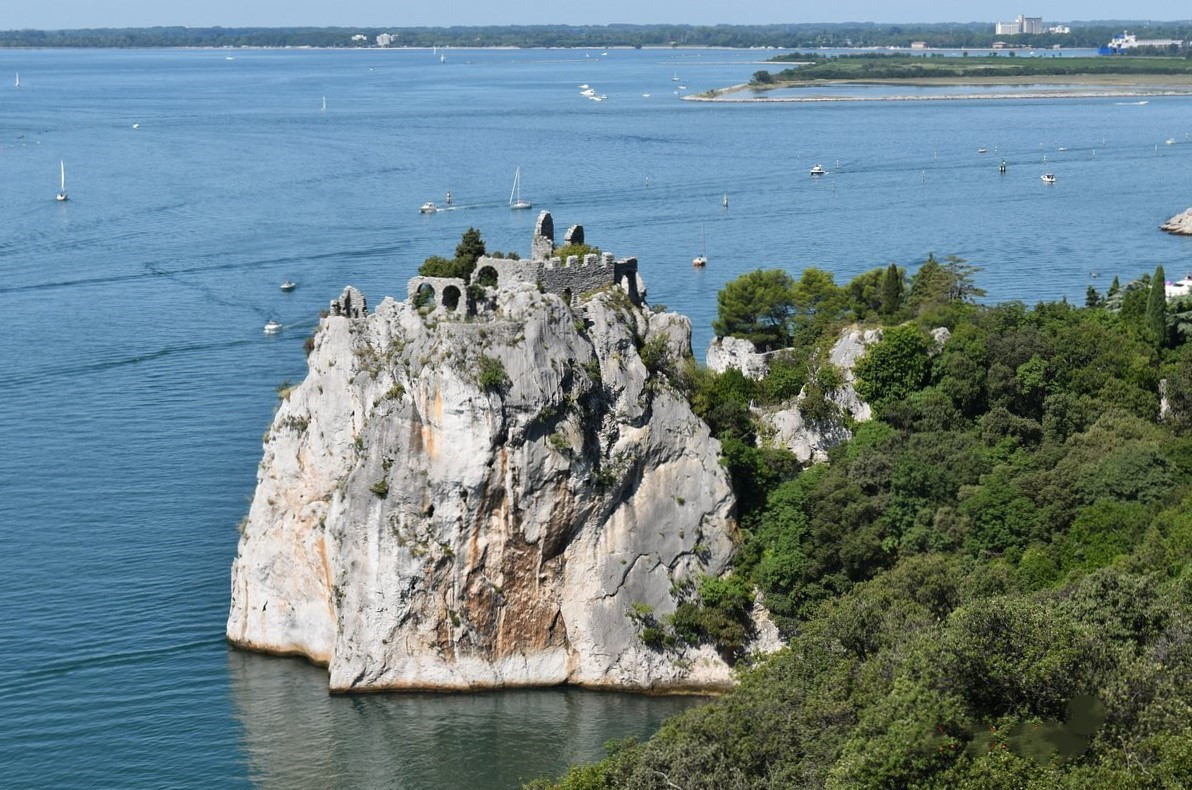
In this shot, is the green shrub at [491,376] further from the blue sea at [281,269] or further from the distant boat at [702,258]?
the distant boat at [702,258]

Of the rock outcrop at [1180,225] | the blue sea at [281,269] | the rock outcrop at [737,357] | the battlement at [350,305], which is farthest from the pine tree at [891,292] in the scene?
the rock outcrop at [1180,225]

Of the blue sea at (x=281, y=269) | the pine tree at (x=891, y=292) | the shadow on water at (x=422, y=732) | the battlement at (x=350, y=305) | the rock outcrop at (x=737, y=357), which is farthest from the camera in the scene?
the pine tree at (x=891, y=292)

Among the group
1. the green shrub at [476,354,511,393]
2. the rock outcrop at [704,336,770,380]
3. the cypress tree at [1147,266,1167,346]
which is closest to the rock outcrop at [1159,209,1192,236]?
the cypress tree at [1147,266,1167,346]

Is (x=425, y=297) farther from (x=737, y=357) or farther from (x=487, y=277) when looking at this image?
(x=737, y=357)

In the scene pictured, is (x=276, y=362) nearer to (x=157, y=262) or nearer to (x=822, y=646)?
(x=157, y=262)

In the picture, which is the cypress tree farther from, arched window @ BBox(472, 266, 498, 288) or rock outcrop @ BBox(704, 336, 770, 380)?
arched window @ BBox(472, 266, 498, 288)

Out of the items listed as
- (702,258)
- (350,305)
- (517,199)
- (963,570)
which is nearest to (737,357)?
(350,305)
